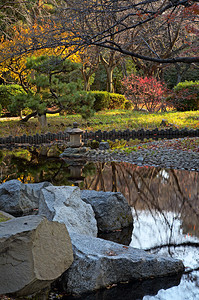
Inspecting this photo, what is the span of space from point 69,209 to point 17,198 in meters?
1.49

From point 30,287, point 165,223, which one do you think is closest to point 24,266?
point 30,287

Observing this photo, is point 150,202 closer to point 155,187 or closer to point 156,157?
point 155,187

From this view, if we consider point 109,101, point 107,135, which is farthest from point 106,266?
point 109,101

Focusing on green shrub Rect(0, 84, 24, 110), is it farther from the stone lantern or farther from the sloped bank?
the sloped bank

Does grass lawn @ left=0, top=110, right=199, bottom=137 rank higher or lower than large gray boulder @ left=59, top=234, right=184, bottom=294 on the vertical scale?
higher

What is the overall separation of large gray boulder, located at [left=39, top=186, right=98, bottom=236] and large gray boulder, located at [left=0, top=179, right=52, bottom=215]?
0.97 metres

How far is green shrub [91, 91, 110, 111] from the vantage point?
20625mm

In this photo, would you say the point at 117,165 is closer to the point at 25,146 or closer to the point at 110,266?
the point at 25,146

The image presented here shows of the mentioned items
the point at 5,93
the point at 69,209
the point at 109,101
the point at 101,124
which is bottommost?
the point at 69,209

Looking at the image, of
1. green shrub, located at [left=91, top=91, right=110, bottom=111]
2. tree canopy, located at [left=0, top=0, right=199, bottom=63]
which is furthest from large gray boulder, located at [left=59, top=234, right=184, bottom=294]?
green shrub, located at [left=91, top=91, right=110, bottom=111]

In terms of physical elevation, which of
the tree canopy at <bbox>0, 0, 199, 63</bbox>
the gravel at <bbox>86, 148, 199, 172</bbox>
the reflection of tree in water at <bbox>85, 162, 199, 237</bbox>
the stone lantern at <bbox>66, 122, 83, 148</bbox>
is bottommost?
the reflection of tree in water at <bbox>85, 162, 199, 237</bbox>

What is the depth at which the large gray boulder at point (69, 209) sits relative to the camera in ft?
13.4

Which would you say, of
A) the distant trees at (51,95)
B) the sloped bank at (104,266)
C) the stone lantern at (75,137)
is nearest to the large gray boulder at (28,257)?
the sloped bank at (104,266)

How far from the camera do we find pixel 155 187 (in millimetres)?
6543
